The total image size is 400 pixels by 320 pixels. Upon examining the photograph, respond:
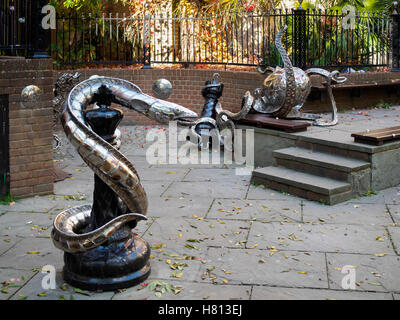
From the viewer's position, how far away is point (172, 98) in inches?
500

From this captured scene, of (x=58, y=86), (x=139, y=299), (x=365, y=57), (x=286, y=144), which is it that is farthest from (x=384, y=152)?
(x=365, y=57)

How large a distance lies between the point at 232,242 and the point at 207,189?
6.44 ft

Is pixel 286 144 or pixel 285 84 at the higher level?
pixel 285 84

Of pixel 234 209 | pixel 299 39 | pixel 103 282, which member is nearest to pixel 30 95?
pixel 234 209

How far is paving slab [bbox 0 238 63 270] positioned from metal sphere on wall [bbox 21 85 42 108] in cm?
189

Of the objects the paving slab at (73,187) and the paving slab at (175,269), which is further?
the paving slab at (73,187)

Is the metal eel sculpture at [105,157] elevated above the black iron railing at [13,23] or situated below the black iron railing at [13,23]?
below

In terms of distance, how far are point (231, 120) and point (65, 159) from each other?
8.96ft

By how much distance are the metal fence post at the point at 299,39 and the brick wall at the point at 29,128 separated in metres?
5.49

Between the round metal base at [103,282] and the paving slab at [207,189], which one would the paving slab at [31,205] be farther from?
the round metal base at [103,282]

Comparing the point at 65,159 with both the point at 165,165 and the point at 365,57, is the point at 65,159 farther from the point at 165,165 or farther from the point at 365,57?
the point at 365,57

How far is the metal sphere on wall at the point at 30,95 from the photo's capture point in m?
6.66

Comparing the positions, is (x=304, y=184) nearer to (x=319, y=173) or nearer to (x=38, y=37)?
(x=319, y=173)

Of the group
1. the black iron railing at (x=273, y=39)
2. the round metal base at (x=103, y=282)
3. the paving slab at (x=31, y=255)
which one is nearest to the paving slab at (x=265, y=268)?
the round metal base at (x=103, y=282)
